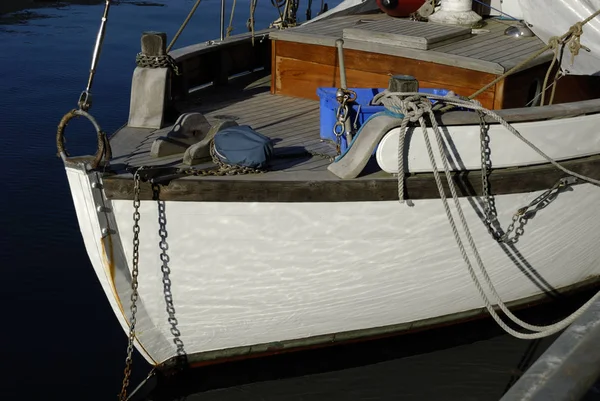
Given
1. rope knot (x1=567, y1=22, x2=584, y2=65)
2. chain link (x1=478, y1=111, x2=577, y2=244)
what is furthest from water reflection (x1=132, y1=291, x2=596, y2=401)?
rope knot (x1=567, y1=22, x2=584, y2=65)

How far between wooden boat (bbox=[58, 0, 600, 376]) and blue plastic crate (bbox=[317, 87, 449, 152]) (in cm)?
6

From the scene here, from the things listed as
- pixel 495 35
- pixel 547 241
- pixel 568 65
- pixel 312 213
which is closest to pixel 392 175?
pixel 312 213

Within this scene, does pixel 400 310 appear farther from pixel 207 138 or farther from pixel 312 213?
pixel 207 138

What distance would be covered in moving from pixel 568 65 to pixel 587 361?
5579 mm

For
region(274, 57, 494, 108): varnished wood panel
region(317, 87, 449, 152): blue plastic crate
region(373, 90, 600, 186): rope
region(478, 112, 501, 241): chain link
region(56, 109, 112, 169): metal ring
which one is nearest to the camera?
region(56, 109, 112, 169): metal ring

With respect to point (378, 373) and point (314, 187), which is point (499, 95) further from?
point (378, 373)

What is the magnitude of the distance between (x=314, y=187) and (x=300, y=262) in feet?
2.22

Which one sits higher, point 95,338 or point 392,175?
point 392,175

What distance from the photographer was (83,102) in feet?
16.7

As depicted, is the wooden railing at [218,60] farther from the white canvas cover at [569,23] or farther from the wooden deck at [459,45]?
the white canvas cover at [569,23]

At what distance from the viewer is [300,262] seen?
223 inches

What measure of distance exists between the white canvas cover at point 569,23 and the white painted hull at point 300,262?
125 centimetres

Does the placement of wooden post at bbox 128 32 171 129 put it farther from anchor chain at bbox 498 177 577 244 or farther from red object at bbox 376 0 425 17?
red object at bbox 376 0 425 17

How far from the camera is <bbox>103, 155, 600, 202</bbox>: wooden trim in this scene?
16.8 feet
